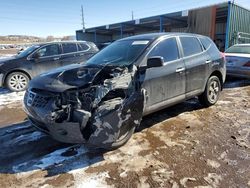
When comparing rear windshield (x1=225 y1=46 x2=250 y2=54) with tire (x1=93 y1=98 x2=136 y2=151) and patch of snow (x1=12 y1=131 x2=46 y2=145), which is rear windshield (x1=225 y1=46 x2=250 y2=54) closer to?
tire (x1=93 y1=98 x2=136 y2=151)

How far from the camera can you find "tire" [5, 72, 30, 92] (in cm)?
800

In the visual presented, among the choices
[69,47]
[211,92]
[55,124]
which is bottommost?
[211,92]

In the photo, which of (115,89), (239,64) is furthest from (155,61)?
(239,64)

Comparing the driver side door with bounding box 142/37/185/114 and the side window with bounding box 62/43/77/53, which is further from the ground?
the side window with bounding box 62/43/77/53

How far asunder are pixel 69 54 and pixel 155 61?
5.82 m

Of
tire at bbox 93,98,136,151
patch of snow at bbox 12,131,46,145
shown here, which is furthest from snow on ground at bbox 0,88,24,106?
tire at bbox 93,98,136,151

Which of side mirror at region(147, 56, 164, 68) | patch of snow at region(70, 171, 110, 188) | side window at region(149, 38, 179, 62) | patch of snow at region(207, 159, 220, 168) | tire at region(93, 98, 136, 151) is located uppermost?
side window at region(149, 38, 179, 62)

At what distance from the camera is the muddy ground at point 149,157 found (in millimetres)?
2959

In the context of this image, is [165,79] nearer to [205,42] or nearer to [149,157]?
[149,157]

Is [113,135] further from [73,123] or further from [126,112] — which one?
[73,123]

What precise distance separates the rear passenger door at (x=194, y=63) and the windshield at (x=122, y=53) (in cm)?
108

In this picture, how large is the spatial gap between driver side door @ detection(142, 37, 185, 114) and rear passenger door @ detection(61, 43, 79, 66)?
509cm

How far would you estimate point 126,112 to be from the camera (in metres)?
3.44

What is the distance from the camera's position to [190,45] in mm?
5102
